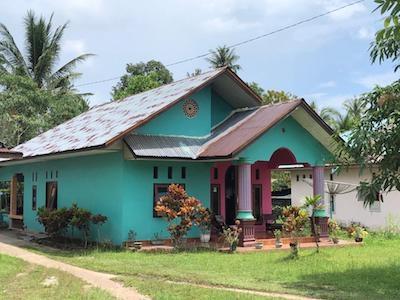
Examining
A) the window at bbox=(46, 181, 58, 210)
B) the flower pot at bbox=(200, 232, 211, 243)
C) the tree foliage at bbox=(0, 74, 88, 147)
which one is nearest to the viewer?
the flower pot at bbox=(200, 232, 211, 243)

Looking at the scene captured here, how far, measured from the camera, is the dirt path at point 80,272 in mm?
9297

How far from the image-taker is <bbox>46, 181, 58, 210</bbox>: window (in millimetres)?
20516

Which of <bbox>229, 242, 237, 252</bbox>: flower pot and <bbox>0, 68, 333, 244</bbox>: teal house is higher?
<bbox>0, 68, 333, 244</bbox>: teal house

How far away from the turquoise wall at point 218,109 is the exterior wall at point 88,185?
441 cm

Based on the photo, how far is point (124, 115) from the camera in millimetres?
18656

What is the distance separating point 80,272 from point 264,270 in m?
4.09

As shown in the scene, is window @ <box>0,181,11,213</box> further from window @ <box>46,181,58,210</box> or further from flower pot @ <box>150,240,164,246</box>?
flower pot @ <box>150,240,164,246</box>

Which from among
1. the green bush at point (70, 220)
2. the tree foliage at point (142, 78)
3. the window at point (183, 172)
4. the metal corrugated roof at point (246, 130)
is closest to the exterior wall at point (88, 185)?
the green bush at point (70, 220)

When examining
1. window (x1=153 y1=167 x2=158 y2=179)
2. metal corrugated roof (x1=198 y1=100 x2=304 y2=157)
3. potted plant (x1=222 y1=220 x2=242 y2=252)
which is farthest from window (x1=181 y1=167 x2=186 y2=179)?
potted plant (x1=222 y1=220 x2=242 y2=252)

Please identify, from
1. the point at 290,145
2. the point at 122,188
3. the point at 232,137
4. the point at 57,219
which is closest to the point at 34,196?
the point at 57,219

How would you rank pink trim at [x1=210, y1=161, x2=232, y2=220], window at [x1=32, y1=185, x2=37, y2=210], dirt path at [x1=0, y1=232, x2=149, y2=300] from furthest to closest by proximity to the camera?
window at [x1=32, y1=185, x2=37, y2=210] → pink trim at [x1=210, y1=161, x2=232, y2=220] → dirt path at [x1=0, y1=232, x2=149, y2=300]

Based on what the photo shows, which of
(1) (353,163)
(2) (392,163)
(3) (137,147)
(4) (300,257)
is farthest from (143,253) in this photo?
(2) (392,163)

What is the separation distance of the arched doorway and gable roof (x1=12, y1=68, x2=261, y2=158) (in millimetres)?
2646

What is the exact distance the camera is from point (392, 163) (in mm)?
9828
